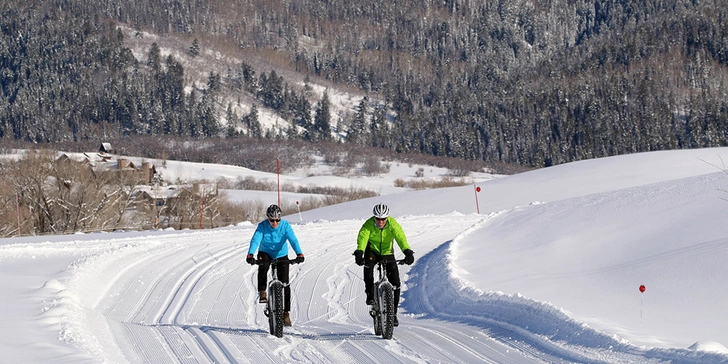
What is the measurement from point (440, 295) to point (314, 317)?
260cm

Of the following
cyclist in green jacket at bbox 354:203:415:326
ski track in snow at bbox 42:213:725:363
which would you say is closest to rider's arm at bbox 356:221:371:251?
cyclist in green jacket at bbox 354:203:415:326

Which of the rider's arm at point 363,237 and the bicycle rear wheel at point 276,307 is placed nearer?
the rider's arm at point 363,237

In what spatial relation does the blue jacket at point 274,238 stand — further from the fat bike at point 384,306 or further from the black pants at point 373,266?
the fat bike at point 384,306

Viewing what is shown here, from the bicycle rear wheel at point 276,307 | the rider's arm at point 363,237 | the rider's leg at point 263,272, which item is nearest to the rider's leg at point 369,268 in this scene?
the rider's arm at point 363,237

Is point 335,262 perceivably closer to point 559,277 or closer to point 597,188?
point 559,277

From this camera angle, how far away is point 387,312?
1107cm

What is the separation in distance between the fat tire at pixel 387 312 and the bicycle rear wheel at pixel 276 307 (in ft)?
4.67

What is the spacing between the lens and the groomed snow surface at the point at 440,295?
32.9 feet

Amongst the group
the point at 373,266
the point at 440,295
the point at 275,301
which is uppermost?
the point at 373,266

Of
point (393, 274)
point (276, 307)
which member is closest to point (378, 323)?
point (393, 274)

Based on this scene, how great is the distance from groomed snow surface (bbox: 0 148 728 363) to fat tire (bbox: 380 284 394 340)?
0.77ft

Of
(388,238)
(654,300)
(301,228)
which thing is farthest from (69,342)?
(301,228)

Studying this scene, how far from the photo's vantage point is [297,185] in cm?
12444

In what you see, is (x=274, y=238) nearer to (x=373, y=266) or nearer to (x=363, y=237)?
(x=363, y=237)
